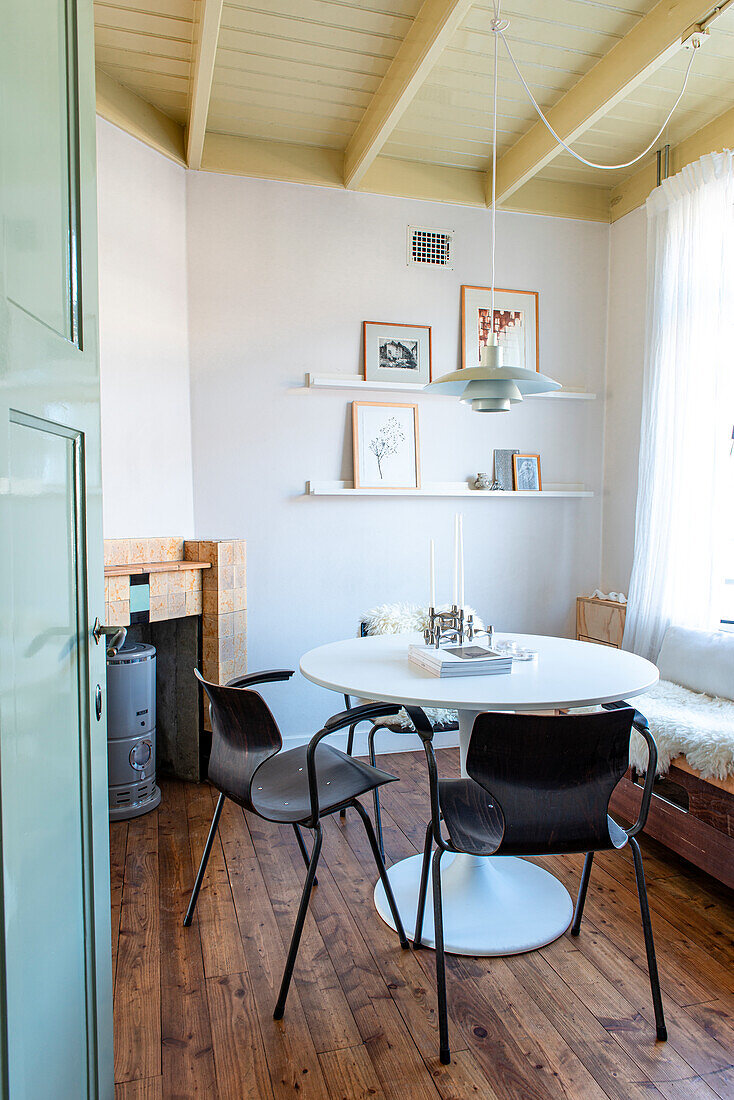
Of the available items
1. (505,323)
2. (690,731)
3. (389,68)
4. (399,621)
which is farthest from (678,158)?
(690,731)

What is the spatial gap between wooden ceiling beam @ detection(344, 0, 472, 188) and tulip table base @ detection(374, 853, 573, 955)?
2.73 m

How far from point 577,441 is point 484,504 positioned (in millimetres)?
691

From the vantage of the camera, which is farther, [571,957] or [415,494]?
[415,494]

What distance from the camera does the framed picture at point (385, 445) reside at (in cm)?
373

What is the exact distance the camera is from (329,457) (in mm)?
3723

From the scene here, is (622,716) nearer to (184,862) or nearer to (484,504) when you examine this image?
(184,862)

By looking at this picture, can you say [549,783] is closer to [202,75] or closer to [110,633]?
[110,633]

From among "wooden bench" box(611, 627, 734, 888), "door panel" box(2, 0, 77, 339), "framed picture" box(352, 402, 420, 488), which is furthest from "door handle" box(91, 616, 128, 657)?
"framed picture" box(352, 402, 420, 488)

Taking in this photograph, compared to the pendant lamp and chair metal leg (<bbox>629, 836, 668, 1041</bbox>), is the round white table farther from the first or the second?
the pendant lamp

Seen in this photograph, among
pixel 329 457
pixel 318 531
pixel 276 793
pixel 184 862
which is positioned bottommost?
pixel 184 862

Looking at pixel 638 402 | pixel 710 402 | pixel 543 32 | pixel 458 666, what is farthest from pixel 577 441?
pixel 458 666

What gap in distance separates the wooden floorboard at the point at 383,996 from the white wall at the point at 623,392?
1.88 m

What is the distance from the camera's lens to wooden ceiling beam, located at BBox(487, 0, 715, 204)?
8.07 ft

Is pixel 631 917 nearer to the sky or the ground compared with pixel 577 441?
nearer to the ground
